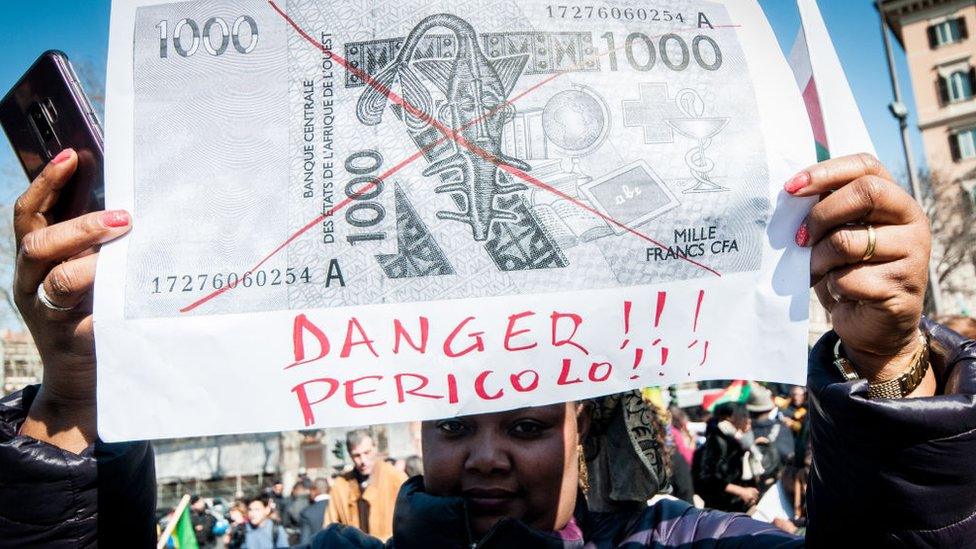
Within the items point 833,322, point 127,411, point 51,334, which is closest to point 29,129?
point 51,334

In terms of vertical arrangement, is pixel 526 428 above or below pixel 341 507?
above

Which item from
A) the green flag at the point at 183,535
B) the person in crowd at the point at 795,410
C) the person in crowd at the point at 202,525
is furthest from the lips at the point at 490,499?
the person in crowd at the point at 202,525

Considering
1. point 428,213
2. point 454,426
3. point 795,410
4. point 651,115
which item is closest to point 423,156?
point 428,213

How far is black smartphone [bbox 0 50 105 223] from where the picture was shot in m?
1.29

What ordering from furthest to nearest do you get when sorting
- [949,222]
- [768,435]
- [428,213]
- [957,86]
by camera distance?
[957,86]
[949,222]
[768,435]
[428,213]

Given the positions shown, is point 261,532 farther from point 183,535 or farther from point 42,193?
point 42,193

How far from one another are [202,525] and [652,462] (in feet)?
37.2

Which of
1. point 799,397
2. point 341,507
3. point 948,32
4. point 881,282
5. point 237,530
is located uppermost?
point 948,32

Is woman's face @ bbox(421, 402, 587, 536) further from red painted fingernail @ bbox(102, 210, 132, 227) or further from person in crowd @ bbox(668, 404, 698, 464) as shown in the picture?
person in crowd @ bbox(668, 404, 698, 464)

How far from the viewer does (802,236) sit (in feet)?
4.20

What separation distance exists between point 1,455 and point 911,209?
171 cm

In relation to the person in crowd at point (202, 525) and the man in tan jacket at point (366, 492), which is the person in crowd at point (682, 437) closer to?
the man in tan jacket at point (366, 492)

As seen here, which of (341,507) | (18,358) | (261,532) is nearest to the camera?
(341,507)

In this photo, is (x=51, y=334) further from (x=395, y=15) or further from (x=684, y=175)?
(x=684, y=175)
